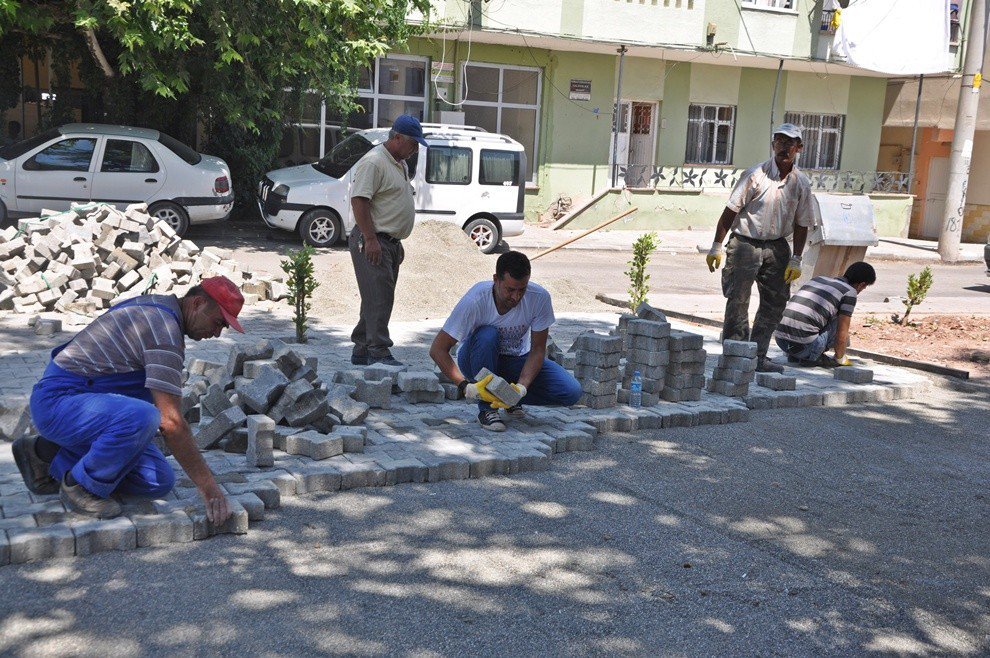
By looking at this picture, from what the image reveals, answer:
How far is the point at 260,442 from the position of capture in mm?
5453

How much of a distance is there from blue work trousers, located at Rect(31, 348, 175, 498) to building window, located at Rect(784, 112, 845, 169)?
25734 mm

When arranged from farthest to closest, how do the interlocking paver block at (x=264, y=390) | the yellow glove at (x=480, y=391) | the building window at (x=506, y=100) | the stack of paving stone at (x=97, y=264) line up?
the building window at (x=506, y=100), the stack of paving stone at (x=97, y=264), the yellow glove at (x=480, y=391), the interlocking paver block at (x=264, y=390)

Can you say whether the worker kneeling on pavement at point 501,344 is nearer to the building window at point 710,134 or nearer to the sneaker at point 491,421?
the sneaker at point 491,421

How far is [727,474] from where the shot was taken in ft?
20.4

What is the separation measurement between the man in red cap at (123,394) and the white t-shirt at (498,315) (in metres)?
2.19

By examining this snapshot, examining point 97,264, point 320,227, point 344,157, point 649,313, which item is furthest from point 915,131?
point 97,264

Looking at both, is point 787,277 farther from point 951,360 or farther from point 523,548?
point 523,548

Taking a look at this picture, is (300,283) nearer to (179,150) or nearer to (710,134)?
(179,150)

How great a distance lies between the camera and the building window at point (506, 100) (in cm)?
2405

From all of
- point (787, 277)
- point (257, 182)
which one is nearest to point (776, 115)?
point (257, 182)

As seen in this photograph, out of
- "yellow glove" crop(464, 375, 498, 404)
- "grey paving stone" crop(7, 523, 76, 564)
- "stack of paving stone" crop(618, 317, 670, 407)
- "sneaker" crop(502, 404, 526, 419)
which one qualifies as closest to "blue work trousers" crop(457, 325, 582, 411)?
"sneaker" crop(502, 404, 526, 419)

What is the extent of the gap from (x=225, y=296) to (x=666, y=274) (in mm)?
13701

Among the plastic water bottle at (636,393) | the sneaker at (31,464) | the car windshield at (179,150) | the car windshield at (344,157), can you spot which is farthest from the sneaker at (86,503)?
the car windshield at (344,157)

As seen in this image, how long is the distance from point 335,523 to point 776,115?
24524 millimetres
